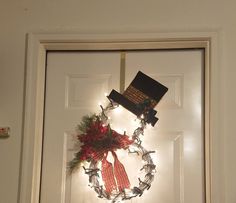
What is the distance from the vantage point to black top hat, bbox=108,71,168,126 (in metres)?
1.85

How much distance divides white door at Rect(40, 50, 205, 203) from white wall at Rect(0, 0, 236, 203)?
0.15 m

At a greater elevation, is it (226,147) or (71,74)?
(71,74)

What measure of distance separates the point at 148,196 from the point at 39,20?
3.61 feet

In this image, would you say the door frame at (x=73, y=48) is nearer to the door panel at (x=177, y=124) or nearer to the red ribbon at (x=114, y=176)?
the door panel at (x=177, y=124)

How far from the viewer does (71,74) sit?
195cm

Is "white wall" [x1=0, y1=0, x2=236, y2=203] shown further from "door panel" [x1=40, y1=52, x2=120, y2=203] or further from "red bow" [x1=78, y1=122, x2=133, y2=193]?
"red bow" [x1=78, y1=122, x2=133, y2=193]

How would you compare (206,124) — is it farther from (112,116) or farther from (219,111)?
(112,116)

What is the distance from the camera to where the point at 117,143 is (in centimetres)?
180

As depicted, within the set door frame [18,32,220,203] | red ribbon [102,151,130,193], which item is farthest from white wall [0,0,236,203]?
red ribbon [102,151,130,193]

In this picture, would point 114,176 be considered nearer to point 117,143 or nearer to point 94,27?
point 117,143

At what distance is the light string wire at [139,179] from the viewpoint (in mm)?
1765

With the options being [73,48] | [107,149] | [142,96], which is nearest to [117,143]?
[107,149]

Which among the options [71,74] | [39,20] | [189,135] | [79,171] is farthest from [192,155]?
[39,20]

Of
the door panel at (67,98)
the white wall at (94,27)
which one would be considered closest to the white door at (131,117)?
the door panel at (67,98)
